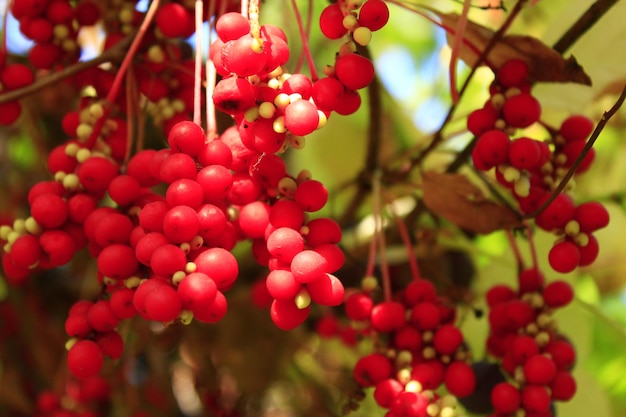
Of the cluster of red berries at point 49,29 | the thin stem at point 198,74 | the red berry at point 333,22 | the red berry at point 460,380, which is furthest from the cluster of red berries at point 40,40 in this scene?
the red berry at point 460,380

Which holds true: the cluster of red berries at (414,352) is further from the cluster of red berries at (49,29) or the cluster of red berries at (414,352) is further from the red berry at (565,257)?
the cluster of red berries at (49,29)

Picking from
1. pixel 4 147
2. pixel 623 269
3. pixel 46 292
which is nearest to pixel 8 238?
pixel 46 292

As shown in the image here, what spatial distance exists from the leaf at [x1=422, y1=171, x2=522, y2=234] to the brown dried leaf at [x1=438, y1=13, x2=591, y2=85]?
0.30 ft

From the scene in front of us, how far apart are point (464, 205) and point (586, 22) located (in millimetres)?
162

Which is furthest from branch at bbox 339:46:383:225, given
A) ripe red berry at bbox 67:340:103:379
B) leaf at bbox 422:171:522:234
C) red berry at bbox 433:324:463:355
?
ripe red berry at bbox 67:340:103:379

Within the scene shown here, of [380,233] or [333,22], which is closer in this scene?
[333,22]

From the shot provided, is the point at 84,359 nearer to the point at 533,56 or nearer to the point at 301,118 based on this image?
the point at 301,118

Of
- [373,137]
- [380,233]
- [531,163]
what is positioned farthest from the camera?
[373,137]

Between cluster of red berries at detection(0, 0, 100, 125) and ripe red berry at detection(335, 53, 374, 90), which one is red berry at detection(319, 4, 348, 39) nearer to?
ripe red berry at detection(335, 53, 374, 90)

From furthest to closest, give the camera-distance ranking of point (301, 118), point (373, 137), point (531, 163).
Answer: point (373, 137) → point (531, 163) → point (301, 118)

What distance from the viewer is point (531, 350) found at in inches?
18.6

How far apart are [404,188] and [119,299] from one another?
35cm

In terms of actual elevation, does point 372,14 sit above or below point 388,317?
above

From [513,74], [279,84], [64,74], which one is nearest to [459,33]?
[513,74]
